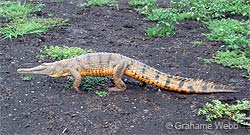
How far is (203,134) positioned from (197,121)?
285 millimetres

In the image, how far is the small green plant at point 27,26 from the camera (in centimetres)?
888

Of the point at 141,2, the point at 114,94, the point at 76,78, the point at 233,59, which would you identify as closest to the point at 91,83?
the point at 76,78

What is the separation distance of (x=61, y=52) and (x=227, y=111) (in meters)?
3.05

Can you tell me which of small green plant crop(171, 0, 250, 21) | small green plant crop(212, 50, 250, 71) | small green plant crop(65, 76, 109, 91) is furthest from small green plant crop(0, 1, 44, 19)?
small green plant crop(212, 50, 250, 71)

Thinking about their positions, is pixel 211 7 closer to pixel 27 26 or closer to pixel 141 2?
pixel 141 2

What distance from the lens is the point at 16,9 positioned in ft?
34.1

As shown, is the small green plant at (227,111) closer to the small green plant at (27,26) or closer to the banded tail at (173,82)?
the banded tail at (173,82)

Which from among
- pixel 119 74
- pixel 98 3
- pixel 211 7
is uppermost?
pixel 119 74

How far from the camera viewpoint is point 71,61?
6.48 meters

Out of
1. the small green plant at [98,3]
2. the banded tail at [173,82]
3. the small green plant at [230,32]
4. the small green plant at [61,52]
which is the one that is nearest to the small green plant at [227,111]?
the banded tail at [173,82]

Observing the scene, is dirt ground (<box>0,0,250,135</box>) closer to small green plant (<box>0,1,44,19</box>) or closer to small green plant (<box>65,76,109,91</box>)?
small green plant (<box>65,76,109,91</box>)

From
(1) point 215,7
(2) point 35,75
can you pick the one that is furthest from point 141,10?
(2) point 35,75

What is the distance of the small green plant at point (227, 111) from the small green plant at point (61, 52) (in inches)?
102

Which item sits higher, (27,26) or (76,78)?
(76,78)
